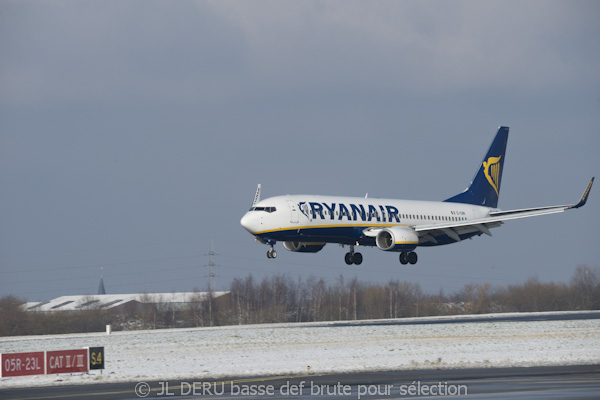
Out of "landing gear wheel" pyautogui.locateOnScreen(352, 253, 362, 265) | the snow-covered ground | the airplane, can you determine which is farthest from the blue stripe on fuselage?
the snow-covered ground

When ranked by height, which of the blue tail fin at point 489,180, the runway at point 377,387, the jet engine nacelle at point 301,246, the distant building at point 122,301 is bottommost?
the runway at point 377,387

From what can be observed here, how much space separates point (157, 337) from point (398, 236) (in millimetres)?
19602

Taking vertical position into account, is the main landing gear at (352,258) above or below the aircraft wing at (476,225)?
below

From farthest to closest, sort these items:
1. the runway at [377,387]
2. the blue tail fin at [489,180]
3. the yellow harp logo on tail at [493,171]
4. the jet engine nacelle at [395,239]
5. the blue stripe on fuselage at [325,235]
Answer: the yellow harp logo on tail at [493,171] → the blue tail fin at [489,180] → the jet engine nacelle at [395,239] → the blue stripe on fuselage at [325,235] → the runway at [377,387]

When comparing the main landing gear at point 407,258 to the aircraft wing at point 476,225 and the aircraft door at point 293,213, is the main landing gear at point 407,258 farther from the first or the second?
the aircraft door at point 293,213

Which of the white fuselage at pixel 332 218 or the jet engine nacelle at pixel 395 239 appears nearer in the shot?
the white fuselage at pixel 332 218

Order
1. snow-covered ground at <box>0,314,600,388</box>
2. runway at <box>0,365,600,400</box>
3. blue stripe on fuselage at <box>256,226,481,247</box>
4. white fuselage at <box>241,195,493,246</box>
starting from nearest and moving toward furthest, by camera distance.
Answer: runway at <box>0,365,600,400</box>
snow-covered ground at <box>0,314,600,388</box>
white fuselage at <box>241,195,493,246</box>
blue stripe on fuselage at <box>256,226,481,247</box>

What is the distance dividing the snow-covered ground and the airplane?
751 cm

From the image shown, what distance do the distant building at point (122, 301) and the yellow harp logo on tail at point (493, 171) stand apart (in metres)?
39.9

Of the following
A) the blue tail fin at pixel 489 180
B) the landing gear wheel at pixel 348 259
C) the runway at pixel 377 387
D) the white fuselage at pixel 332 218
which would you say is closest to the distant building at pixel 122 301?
the blue tail fin at pixel 489 180

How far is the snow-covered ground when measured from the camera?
37.6 meters

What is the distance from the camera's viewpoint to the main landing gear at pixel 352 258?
70250 millimetres

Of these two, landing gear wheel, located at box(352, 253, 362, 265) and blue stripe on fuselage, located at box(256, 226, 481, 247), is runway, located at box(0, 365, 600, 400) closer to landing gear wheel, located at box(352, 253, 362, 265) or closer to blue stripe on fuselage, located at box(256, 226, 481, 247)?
blue stripe on fuselage, located at box(256, 226, 481, 247)

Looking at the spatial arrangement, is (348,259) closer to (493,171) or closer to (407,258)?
(407,258)
